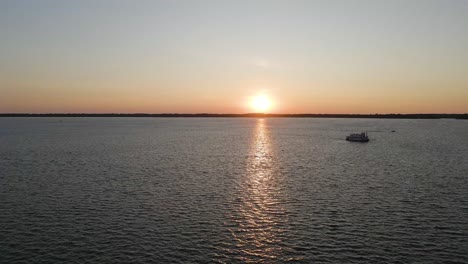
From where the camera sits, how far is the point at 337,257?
106ft

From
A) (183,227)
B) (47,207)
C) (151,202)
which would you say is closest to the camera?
(183,227)

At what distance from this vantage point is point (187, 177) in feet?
227

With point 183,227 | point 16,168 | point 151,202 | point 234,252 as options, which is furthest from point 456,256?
point 16,168

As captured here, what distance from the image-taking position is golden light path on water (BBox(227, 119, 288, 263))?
33688 mm

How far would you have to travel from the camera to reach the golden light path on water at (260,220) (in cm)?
3369

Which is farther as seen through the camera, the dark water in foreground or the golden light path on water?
the golden light path on water

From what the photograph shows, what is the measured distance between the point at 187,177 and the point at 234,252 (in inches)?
1452

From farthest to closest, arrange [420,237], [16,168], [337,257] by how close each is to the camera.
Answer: [16,168] → [420,237] → [337,257]

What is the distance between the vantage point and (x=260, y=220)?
42406mm

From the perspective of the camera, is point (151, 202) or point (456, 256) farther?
point (151, 202)

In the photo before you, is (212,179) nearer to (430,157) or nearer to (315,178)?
(315,178)

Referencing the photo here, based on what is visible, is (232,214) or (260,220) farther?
(232,214)

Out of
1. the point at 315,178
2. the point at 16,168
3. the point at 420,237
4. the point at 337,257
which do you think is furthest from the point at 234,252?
the point at 16,168

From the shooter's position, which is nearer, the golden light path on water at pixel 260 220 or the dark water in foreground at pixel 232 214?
the dark water in foreground at pixel 232 214
